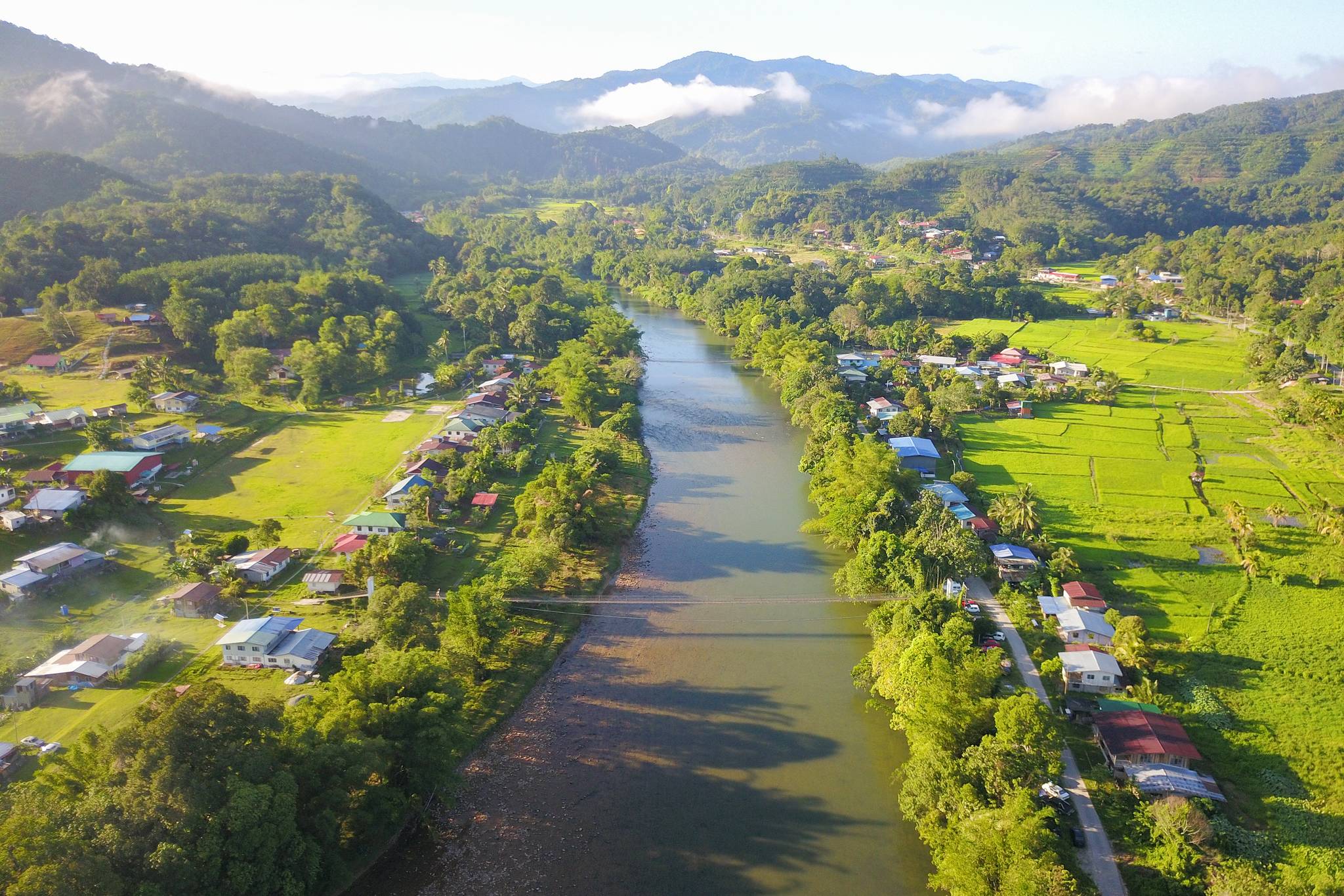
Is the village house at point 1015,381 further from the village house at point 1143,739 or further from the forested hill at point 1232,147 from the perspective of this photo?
the forested hill at point 1232,147

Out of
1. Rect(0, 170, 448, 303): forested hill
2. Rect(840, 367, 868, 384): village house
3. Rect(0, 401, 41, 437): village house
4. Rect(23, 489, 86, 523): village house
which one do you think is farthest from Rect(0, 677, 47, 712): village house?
Rect(0, 170, 448, 303): forested hill

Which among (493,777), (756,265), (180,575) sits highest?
(756,265)

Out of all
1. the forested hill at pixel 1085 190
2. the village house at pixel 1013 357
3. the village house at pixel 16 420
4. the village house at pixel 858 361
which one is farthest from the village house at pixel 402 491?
the forested hill at pixel 1085 190

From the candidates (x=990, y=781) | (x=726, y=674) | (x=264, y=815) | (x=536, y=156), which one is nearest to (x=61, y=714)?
(x=264, y=815)

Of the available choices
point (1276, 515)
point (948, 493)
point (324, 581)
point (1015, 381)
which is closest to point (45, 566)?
point (324, 581)

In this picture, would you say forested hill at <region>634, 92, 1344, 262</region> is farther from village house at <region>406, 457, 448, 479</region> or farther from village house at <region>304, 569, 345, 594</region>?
village house at <region>304, 569, 345, 594</region>

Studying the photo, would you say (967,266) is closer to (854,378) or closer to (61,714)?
(854,378)
